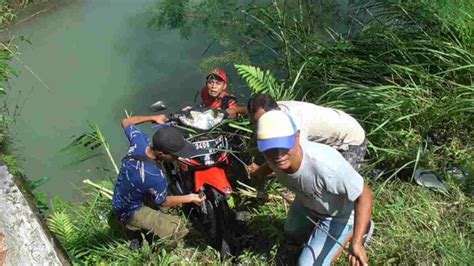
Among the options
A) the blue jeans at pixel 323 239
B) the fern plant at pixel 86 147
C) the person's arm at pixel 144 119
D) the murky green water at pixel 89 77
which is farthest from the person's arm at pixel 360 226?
the murky green water at pixel 89 77

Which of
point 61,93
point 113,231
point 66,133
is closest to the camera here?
point 113,231

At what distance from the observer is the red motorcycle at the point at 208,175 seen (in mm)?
4285

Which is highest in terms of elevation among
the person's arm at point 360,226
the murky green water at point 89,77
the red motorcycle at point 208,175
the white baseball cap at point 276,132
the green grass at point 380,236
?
the white baseball cap at point 276,132

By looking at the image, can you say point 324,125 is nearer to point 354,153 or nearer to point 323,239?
point 354,153

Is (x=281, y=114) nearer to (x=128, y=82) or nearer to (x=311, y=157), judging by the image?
(x=311, y=157)

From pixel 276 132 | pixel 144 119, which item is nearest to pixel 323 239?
pixel 276 132

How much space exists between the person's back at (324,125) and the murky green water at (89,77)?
11.0ft

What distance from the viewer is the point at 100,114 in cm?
788

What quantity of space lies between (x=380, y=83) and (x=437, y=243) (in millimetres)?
1502

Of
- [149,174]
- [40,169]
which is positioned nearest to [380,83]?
[149,174]

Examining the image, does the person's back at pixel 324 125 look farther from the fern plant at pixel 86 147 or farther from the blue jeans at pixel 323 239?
the fern plant at pixel 86 147

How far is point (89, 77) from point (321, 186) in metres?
5.88

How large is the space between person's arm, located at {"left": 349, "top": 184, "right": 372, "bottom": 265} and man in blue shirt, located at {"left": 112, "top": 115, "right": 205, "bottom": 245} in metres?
1.15

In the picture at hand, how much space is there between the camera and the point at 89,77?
8.57 meters
